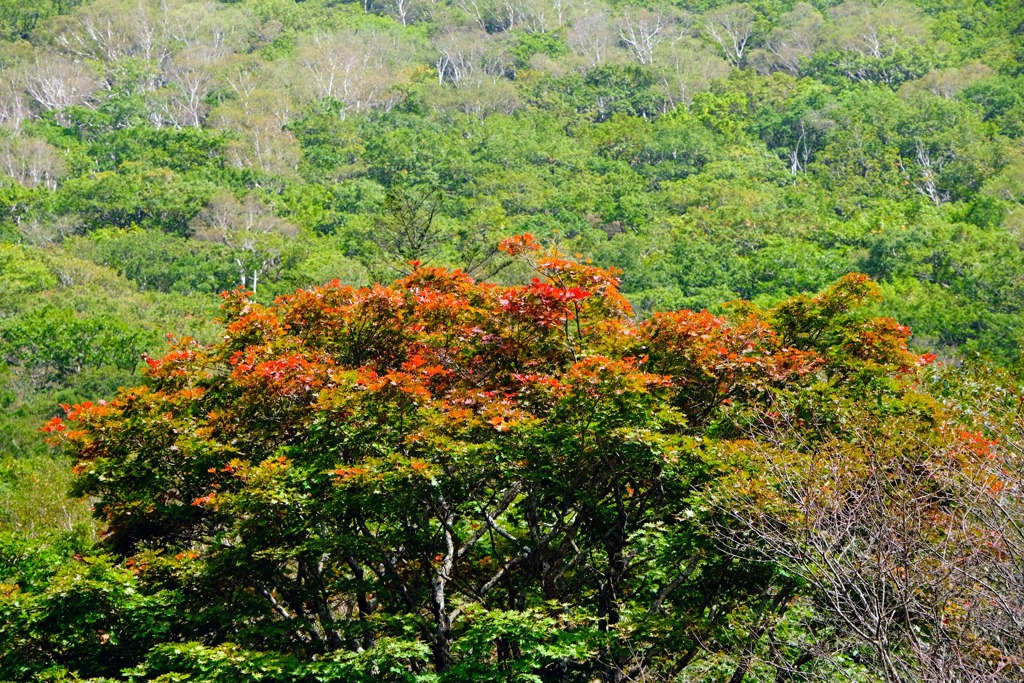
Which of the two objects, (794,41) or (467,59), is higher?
(467,59)

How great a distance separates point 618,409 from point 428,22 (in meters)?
85.1

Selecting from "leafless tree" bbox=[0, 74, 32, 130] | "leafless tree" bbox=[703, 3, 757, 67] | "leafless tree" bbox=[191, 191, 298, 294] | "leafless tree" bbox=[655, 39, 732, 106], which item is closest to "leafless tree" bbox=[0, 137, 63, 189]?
"leafless tree" bbox=[0, 74, 32, 130]

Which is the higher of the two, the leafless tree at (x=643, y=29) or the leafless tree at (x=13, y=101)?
the leafless tree at (x=13, y=101)

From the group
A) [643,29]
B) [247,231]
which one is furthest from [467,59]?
[247,231]

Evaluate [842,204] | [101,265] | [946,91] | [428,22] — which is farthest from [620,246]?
[428,22]

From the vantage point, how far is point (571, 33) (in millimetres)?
79625

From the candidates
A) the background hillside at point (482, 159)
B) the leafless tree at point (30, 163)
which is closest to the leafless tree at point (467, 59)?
the background hillside at point (482, 159)

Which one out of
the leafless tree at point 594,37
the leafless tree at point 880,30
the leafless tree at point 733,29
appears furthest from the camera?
the leafless tree at point 594,37

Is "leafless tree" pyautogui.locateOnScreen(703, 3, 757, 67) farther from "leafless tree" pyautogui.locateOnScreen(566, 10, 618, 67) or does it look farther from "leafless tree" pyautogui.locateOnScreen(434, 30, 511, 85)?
"leafless tree" pyautogui.locateOnScreen(434, 30, 511, 85)

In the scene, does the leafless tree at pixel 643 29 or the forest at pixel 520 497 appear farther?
the leafless tree at pixel 643 29

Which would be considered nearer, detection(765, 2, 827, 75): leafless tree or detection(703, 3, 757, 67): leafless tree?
detection(765, 2, 827, 75): leafless tree

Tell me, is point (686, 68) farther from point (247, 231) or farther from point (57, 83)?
point (57, 83)

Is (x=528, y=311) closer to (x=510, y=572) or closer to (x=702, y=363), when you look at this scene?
(x=702, y=363)

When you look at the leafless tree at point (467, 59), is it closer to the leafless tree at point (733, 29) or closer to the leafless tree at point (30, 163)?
the leafless tree at point (733, 29)
